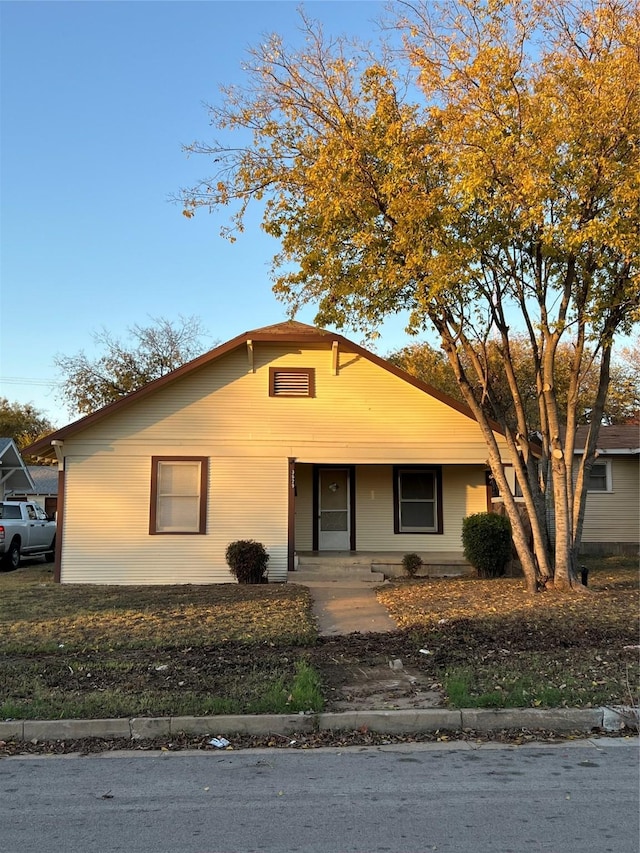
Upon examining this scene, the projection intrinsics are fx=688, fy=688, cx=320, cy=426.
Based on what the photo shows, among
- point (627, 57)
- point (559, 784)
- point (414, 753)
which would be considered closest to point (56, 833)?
point (414, 753)

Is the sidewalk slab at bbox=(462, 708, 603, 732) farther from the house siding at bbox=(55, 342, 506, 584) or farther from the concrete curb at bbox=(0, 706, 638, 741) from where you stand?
the house siding at bbox=(55, 342, 506, 584)

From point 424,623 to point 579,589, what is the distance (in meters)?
3.69

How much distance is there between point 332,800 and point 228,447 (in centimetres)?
1101

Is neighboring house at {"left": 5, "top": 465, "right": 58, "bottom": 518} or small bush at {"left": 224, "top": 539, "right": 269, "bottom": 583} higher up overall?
neighboring house at {"left": 5, "top": 465, "right": 58, "bottom": 518}

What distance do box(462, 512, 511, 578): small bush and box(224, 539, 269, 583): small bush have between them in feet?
14.3

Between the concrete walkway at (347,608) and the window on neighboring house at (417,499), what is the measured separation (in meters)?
3.08

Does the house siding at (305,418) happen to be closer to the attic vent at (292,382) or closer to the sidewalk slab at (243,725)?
the attic vent at (292,382)

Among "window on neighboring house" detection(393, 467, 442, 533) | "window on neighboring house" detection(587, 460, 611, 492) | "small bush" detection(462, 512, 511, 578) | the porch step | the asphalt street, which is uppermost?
"window on neighboring house" detection(587, 460, 611, 492)

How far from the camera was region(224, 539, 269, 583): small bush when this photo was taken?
46.5 ft

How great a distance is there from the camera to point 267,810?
4312 mm

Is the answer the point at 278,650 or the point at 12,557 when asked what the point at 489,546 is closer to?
the point at 278,650

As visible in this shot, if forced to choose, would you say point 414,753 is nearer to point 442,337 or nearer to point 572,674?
point 572,674

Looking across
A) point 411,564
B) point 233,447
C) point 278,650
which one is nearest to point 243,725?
point 278,650

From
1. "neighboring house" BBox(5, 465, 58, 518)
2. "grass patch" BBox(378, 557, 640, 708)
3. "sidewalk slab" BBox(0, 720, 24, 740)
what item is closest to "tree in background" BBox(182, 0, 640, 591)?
"grass patch" BBox(378, 557, 640, 708)
